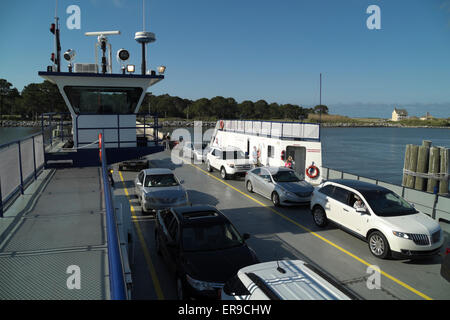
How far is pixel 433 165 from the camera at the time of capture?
823 inches

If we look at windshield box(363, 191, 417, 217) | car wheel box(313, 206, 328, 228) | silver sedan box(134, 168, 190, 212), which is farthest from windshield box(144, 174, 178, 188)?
windshield box(363, 191, 417, 217)

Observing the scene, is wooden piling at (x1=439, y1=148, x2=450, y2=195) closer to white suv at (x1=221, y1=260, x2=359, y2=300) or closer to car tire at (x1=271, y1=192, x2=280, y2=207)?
car tire at (x1=271, y1=192, x2=280, y2=207)

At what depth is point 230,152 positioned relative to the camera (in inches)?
784

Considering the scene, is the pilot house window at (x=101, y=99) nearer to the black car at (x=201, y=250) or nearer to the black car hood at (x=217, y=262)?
the black car at (x=201, y=250)

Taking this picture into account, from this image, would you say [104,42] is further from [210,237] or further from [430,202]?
[430,202]

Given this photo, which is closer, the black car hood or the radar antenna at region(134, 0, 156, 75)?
the black car hood

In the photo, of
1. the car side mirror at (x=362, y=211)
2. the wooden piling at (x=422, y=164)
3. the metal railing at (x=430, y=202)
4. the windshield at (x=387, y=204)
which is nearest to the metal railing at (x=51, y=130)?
the car side mirror at (x=362, y=211)

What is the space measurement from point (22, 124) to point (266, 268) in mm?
88780

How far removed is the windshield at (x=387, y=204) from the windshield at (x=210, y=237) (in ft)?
14.0

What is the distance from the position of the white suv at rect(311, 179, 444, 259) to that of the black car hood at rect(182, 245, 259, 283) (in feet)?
12.8

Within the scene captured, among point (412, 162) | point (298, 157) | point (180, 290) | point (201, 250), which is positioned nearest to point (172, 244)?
point (201, 250)

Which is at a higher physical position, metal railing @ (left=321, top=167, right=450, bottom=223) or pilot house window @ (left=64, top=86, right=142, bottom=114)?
pilot house window @ (left=64, top=86, right=142, bottom=114)

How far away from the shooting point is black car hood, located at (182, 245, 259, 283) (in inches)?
238

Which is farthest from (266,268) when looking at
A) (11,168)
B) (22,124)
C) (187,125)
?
(187,125)
